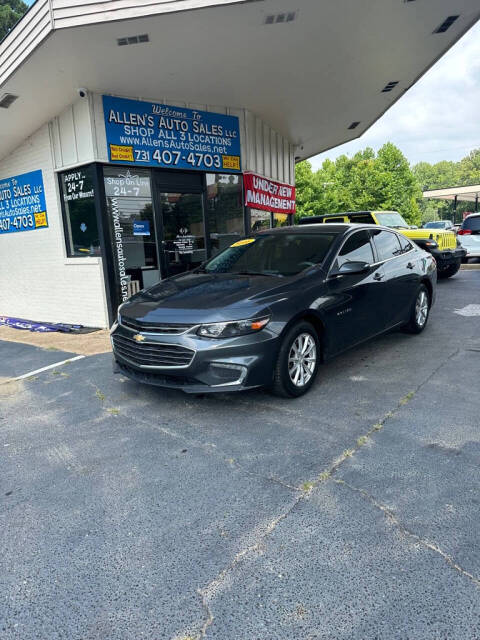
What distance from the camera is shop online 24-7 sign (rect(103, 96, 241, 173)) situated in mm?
7387

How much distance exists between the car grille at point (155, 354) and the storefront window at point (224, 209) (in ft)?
17.7

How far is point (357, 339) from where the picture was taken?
4.86 m

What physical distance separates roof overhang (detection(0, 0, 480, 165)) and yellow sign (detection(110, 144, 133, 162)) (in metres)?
0.83

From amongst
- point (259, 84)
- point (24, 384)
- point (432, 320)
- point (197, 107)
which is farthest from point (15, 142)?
point (432, 320)

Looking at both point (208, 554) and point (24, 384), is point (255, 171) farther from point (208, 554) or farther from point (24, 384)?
point (208, 554)

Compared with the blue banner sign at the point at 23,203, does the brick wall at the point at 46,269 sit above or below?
below

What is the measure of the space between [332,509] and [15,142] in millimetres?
8636

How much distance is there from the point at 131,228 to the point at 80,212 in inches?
36.3

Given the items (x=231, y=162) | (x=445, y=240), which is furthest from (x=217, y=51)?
(x=445, y=240)

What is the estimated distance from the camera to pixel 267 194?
11211 mm

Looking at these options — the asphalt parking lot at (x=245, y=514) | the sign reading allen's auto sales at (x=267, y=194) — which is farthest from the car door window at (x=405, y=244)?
the sign reading allen's auto sales at (x=267, y=194)

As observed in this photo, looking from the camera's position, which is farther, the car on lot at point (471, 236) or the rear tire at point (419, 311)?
the car on lot at point (471, 236)

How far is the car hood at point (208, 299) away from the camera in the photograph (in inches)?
148

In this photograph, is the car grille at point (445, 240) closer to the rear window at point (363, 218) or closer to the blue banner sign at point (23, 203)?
the rear window at point (363, 218)
